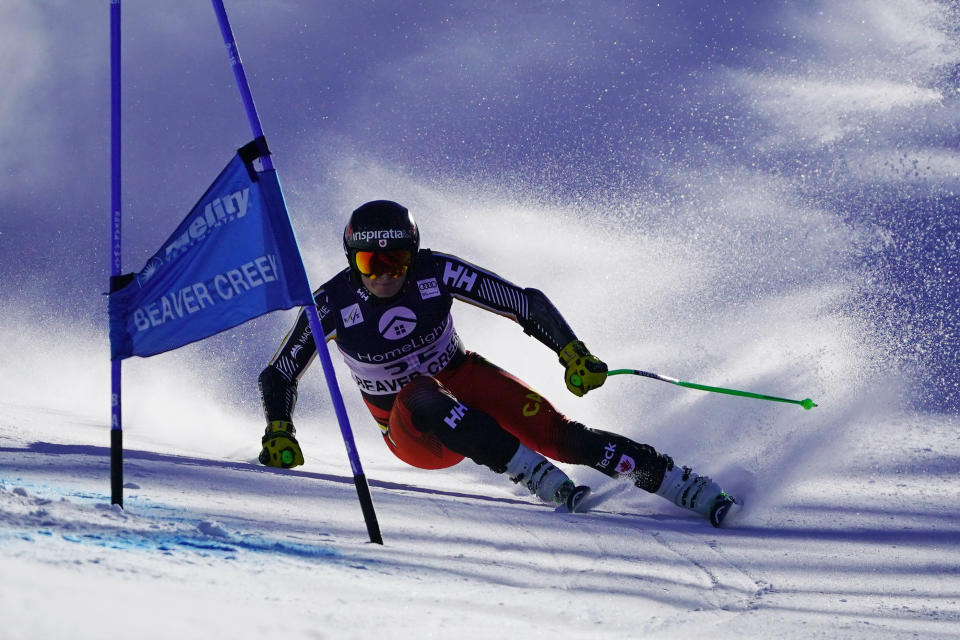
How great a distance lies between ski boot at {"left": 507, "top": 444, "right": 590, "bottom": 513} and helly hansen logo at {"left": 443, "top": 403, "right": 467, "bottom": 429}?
0.26 m

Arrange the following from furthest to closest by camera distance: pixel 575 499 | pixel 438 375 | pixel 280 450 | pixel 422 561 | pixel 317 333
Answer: pixel 438 375, pixel 280 450, pixel 575 499, pixel 317 333, pixel 422 561

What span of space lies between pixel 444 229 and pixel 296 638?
851cm

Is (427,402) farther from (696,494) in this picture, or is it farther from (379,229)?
(696,494)

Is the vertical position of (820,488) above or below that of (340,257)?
below


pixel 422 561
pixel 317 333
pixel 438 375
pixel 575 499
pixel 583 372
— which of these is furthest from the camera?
pixel 438 375

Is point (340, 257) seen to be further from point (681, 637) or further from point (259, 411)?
point (681, 637)

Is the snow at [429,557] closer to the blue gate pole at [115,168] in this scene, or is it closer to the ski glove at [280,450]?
the ski glove at [280,450]

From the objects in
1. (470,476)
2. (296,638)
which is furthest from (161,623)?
(470,476)

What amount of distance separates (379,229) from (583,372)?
1088mm

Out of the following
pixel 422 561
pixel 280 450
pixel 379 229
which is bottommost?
pixel 422 561

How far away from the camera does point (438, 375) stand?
4.55m

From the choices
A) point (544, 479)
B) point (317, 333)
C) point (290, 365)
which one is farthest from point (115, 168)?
point (544, 479)

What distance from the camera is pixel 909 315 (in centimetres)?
876

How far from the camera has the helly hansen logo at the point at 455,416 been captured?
12.3ft
